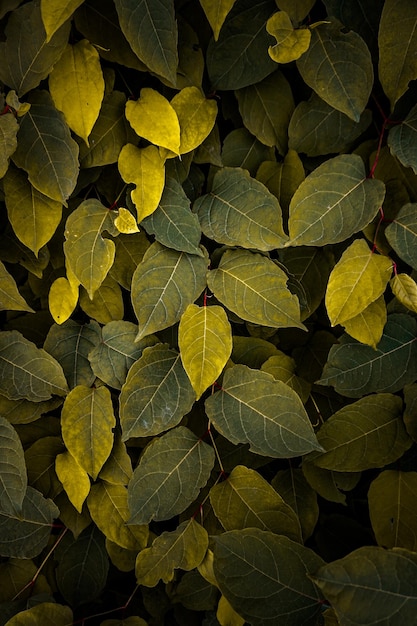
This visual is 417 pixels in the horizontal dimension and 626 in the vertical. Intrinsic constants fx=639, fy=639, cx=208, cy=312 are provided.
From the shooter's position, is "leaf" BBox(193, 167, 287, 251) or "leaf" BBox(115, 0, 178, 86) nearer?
"leaf" BBox(115, 0, 178, 86)

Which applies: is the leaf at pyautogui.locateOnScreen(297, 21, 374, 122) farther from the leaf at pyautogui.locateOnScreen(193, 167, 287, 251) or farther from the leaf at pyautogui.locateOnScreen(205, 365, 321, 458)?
the leaf at pyautogui.locateOnScreen(205, 365, 321, 458)

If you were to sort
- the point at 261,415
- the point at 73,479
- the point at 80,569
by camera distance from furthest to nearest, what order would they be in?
the point at 80,569 < the point at 73,479 < the point at 261,415

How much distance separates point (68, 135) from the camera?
1038mm

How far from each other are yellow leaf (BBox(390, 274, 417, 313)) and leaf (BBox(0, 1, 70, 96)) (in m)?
0.65

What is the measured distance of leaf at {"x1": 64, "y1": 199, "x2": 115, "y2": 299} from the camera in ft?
3.55

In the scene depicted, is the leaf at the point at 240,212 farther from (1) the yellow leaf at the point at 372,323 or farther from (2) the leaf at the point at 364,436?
(2) the leaf at the point at 364,436

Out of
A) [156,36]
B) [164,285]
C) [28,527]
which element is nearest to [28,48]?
[156,36]

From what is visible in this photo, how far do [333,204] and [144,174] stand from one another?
319 mm

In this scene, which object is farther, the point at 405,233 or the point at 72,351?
the point at 72,351

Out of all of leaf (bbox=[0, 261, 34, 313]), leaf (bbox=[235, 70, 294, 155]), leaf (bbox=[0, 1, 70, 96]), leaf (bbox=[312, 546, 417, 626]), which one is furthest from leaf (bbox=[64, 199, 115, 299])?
leaf (bbox=[312, 546, 417, 626])

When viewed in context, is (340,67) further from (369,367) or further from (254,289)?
(369,367)

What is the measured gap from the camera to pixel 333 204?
3.41 ft

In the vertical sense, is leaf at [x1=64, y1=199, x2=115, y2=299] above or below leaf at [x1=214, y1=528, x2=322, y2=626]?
above

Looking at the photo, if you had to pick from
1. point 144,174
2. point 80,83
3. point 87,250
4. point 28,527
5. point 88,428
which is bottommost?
point 28,527
